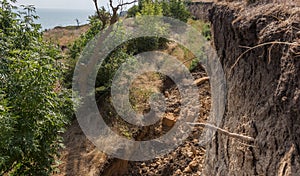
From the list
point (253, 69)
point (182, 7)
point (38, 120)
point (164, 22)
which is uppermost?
point (182, 7)

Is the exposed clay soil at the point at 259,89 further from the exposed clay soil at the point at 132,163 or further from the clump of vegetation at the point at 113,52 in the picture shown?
the clump of vegetation at the point at 113,52

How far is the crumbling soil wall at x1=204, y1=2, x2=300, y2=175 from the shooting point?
6.50 feet

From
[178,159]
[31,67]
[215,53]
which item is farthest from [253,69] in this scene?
[178,159]

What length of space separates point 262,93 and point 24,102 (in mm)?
2432

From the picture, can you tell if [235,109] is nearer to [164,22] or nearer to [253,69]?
[253,69]

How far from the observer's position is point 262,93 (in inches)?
96.2

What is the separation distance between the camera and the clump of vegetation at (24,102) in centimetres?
284

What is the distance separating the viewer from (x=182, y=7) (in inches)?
407

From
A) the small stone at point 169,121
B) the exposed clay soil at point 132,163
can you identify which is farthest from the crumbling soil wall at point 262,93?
the small stone at point 169,121

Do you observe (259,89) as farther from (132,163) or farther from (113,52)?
(113,52)

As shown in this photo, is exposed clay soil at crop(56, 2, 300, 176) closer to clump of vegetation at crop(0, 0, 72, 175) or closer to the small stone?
clump of vegetation at crop(0, 0, 72, 175)

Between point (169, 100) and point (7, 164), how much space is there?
3934 millimetres

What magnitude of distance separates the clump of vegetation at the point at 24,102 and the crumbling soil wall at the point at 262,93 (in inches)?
79.3

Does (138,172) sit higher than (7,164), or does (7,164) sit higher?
(7,164)
